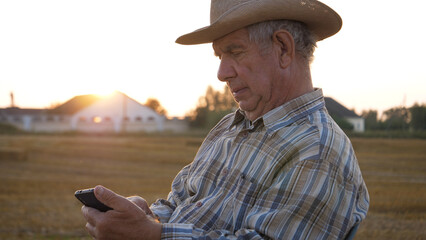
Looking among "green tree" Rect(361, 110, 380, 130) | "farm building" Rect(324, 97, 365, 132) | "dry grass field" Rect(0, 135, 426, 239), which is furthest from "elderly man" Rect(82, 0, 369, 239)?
"green tree" Rect(361, 110, 380, 130)

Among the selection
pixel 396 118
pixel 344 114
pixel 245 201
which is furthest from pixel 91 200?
pixel 396 118

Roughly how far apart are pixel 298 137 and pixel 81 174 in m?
11.5

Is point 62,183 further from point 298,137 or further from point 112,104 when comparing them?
point 112,104

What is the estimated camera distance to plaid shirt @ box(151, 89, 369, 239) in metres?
1.71

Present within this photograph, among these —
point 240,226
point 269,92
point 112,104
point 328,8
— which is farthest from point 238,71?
point 112,104

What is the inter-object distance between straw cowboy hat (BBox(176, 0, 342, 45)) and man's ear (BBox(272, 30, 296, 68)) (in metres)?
0.07

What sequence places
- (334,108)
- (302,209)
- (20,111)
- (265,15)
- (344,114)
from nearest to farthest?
1. (302,209)
2. (265,15)
3. (334,108)
4. (344,114)
5. (20,111)

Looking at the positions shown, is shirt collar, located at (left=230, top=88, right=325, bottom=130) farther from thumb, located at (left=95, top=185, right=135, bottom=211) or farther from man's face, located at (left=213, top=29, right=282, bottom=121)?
thumb, located at (left=95, top=185, right=135, bottom=211)

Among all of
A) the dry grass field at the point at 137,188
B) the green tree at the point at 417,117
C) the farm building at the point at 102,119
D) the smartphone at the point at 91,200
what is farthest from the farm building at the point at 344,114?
the farm building at the point at 102,119

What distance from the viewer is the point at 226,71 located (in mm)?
2172

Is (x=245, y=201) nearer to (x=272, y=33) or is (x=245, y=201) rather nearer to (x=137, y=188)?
(x=272, y=33)

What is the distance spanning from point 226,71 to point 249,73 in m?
0.12

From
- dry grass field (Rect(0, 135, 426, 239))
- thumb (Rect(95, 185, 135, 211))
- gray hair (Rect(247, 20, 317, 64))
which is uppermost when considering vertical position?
gray hair (Rect(247, 20, 317, 64))

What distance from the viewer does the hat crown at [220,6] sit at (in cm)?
216
